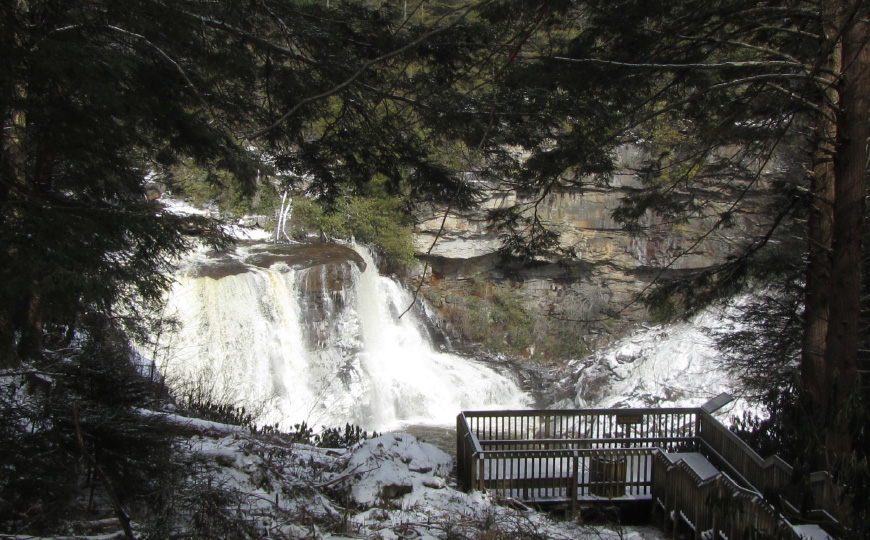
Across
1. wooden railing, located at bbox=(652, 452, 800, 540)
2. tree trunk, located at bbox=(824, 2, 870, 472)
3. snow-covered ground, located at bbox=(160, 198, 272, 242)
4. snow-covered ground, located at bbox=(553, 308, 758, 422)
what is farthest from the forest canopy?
snow-covered ground, located at bbox=(160, 198, 272, 242)

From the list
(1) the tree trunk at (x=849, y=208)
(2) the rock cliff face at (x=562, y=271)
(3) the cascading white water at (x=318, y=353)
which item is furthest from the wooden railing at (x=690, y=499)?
(2) the rock cliff face at (x=562, y=271)

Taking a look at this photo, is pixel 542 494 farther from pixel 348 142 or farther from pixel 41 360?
pixel 41 360

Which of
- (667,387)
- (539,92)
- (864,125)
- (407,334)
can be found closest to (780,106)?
(864,125)

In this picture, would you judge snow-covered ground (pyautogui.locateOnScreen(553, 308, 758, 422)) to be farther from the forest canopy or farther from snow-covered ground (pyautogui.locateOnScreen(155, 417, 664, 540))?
snow-covered ground (pyautogui.locateOnScreen(155, 417, 664, 540))

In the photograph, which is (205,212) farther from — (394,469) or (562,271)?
(394,469)

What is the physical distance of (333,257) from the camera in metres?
16.7

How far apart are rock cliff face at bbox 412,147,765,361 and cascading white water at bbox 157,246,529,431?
251 cm

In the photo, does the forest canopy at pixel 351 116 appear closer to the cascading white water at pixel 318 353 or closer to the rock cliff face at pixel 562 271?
the cascading white water at pixel 318 353

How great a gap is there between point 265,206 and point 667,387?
44.3ft

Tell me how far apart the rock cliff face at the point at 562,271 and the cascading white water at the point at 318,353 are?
2.51 metres

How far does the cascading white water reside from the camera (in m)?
13.3

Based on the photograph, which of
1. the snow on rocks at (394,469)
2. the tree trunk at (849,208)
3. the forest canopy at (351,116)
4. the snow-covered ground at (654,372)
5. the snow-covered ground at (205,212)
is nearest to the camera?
the forest canopy at (351,116)

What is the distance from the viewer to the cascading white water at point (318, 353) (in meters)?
13.3

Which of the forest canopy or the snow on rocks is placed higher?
the forest canopy
